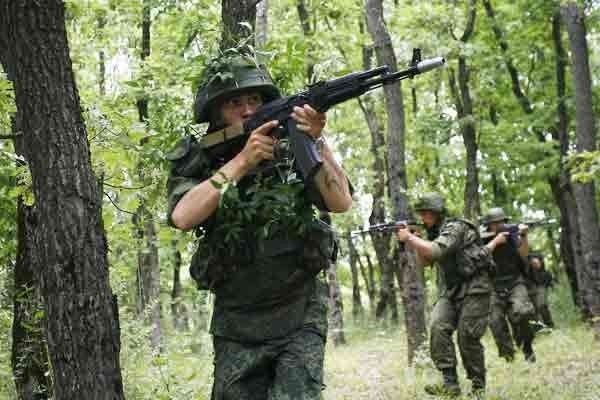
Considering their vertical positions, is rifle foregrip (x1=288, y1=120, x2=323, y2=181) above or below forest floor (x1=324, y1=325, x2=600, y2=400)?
above

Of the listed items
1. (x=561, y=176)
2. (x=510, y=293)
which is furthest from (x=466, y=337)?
(x=561, y=176)

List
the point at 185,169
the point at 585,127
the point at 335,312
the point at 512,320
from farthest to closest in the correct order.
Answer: the point at 335,312, the point at 585,127, the point at 512,320, the point at 185,169

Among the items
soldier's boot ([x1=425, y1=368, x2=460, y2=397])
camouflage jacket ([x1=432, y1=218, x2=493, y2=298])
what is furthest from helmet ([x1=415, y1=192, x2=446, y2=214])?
soldier's boot ([x1=425, y1=368, x2=460, y2=397])

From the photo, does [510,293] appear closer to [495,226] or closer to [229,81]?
[495,226]

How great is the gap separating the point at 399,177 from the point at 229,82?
24.2ft

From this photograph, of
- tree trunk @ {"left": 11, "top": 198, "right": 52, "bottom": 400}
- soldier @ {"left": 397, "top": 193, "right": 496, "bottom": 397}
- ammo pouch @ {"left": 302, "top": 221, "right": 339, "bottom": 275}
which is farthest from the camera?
soldier @ {"left": 397, "top": 193, "right": 496, "bottom": 397}

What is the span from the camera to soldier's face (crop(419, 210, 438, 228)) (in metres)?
8.80

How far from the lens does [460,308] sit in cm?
853

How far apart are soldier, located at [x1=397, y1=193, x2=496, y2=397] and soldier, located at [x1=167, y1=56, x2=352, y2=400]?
4311 mm

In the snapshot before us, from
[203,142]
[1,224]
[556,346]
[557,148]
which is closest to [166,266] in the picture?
[557,148]

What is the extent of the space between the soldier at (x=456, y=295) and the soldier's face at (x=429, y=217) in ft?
0.08

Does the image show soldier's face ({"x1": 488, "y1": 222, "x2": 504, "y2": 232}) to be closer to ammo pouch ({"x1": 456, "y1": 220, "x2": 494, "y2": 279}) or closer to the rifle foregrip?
ammo pouch ({"x1": 456, "y1": 220, "x2": 494, "y2": 279})

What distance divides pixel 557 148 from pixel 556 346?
9.07 meters

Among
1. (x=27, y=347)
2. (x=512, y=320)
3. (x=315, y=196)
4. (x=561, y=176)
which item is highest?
(x=561, y=176)
